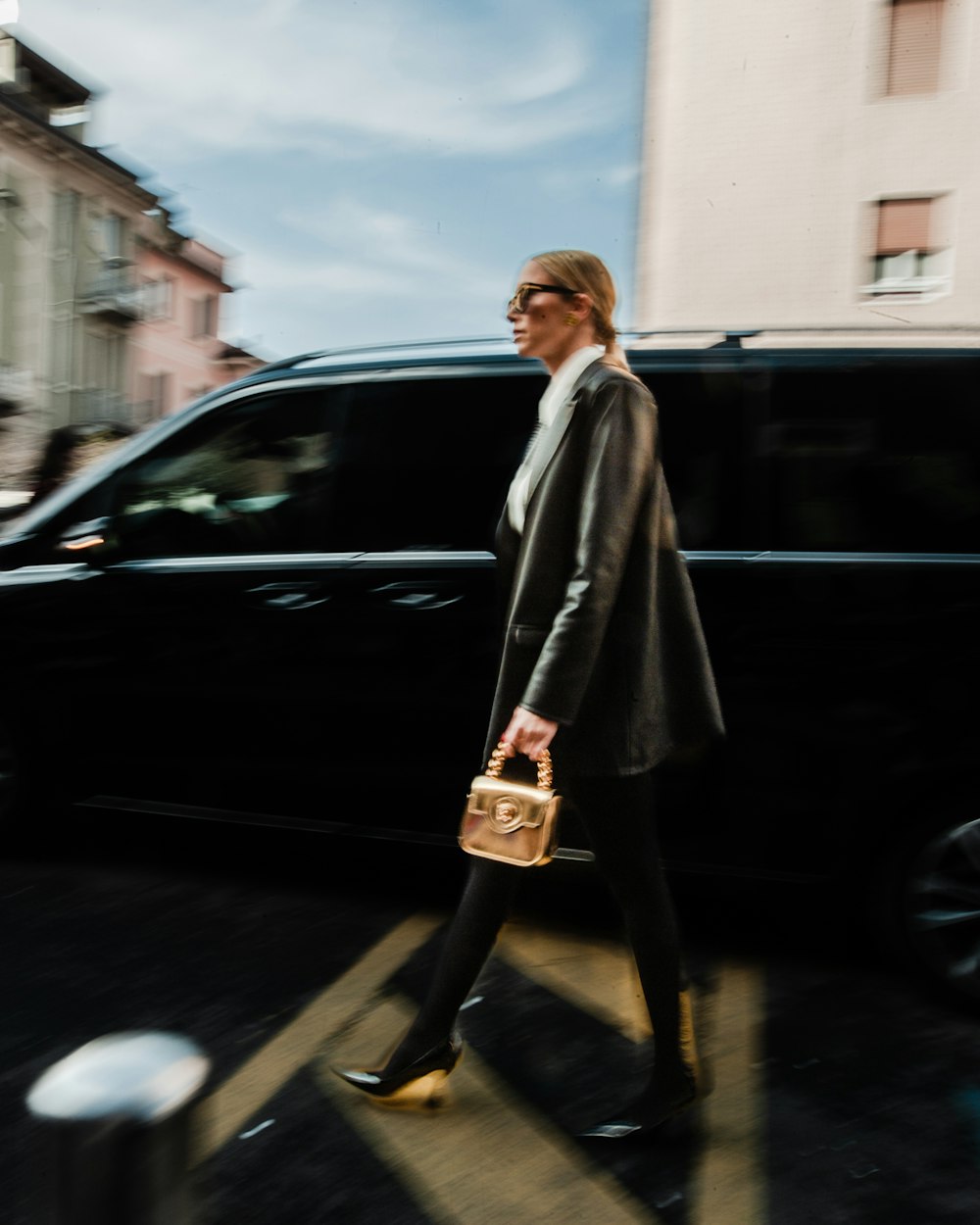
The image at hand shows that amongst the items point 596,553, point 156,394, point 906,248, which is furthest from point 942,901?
point 156,394

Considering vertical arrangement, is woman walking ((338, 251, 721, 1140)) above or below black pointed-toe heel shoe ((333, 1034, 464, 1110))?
above

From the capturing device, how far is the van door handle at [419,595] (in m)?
3.44

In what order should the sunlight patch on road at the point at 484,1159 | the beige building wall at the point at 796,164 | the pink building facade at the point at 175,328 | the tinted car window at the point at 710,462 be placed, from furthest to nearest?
the pink building facade at the point at 175,328
the beige building wall at the point at 796,164
the tinted car window at the point at 710,462
the sunlight patch on road at the point at 484,1159

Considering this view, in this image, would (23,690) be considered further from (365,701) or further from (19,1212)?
(19,1212)

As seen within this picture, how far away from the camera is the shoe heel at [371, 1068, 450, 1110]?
2510 mm

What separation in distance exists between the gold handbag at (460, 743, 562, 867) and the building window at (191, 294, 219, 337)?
3776 centimetres

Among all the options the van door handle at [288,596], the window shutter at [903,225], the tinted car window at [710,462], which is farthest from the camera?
the window shutter at [903,225]

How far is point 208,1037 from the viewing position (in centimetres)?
285

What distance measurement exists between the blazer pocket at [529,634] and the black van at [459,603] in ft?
3.40

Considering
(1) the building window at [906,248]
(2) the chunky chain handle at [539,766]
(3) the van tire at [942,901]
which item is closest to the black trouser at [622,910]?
(2) the chunky chain handle at [539,766]

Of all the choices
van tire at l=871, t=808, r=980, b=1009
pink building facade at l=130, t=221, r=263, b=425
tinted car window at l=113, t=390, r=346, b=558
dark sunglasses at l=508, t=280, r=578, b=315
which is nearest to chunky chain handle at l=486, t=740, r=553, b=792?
dark sunglasses at l=508, t=280, r=578, b=315

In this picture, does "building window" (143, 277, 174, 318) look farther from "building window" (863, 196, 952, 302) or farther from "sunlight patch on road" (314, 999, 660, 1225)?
"sunlight patch on road" (314, 999, 660, 1225)

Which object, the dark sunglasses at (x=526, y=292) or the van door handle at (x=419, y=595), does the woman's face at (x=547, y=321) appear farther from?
the van door handle at (x=419, y=595)

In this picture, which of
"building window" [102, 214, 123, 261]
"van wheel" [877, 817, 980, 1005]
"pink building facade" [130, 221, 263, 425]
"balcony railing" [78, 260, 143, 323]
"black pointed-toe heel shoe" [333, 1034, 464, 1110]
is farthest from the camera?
"pink building facade" [130, 221, 263, 425]
